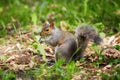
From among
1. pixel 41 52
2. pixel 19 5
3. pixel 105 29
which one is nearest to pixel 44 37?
pixel 41 52

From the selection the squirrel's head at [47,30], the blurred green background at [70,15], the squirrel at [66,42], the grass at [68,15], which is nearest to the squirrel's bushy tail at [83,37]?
the squirrel at [66,42]

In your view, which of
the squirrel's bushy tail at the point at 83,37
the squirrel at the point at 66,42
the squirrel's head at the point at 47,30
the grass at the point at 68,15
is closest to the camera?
the squirrel's bushy tail at the point at 83,37

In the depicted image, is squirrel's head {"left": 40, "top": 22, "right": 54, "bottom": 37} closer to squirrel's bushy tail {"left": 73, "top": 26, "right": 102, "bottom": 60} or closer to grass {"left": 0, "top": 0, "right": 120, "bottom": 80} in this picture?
squirrel's bushy tail {"left": 73, "top": 26, "right": 102, "bottom": 60}

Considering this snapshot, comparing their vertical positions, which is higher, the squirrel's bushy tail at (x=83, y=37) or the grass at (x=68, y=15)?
the grass at (x=68, y=15)

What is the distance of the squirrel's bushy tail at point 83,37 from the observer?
6.14 m

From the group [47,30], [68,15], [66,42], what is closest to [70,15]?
[68,15]

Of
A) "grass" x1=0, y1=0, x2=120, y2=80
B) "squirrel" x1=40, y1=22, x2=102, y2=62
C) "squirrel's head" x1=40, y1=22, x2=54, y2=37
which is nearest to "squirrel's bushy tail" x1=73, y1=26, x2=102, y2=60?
"squirrel" x1=40, y1=22, x2=102, y2=62

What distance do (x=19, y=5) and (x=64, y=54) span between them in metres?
3.98

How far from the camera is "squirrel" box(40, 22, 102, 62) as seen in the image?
20.6 feet

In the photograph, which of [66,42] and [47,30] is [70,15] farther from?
[66,42]

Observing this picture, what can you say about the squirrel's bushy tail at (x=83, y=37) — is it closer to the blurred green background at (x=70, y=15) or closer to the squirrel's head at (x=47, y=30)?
the squirrel's head at (x=47, y=30)

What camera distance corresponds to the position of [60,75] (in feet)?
19.4

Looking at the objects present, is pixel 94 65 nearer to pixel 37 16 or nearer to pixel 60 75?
pixel 60 75

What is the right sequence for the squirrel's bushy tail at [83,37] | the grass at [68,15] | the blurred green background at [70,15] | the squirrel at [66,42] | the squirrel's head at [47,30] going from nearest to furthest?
the squirrel's bushy tail at [83,37], the squirrel at [66,42], the squirrel's head at [47,30], the grass at [68,15], the blurred green background at [70,15]
